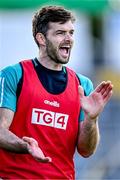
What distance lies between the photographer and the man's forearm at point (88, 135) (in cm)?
801

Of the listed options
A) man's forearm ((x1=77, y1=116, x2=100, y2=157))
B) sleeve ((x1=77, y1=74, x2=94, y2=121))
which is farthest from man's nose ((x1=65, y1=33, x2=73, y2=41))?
man's forearm ((x1=77, y1=116, x2=100, y2=157))

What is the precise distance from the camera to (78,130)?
812cm

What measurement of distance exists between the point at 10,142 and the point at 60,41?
926 mm

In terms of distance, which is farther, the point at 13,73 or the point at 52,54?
the point at 52,54

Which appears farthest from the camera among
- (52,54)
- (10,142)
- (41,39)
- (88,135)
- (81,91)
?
(41,39)

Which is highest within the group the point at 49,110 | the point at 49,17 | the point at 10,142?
the point at 49,17

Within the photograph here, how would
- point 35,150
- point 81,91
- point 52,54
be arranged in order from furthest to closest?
point 52,54 → point 81,91 → point 35,150

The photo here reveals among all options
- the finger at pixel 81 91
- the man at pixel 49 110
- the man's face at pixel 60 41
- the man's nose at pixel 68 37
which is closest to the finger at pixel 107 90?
the man at pixel 49 110

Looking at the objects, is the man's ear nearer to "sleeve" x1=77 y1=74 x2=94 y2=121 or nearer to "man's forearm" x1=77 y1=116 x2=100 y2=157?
"sleeve" x1=77 y1=74 x2=94 y2=121

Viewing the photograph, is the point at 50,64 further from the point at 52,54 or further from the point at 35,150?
the point at 35,150

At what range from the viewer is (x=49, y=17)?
8.24 metres

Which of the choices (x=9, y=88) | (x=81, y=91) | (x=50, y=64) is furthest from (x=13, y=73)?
(x=81, y=91)

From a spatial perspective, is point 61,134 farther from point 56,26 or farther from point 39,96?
point 56,26

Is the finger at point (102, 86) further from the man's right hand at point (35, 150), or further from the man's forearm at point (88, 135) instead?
the man's right hand at point (35, 150)
